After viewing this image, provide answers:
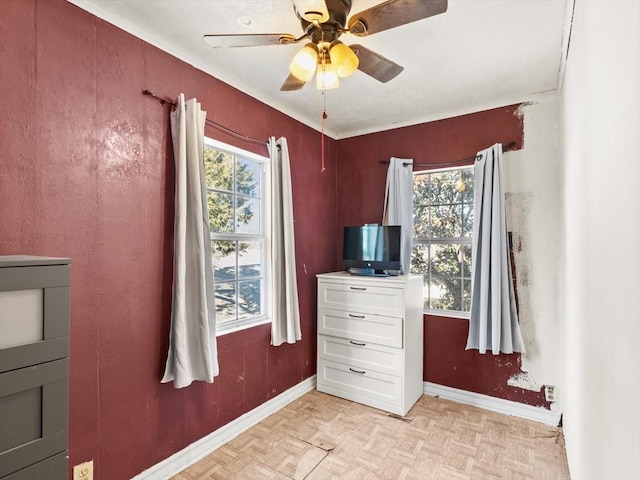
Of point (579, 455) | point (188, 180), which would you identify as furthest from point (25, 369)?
point (579, 455)

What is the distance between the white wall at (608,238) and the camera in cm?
71

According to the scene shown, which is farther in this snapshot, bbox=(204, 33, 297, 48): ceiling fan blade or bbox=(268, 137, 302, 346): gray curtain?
bbox=(268, 137, 302, 346): gray curtain

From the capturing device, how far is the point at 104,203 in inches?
68.1

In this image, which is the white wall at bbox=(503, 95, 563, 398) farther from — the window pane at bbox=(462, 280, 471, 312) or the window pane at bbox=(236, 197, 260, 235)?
the window pane at bbox=(236, 197, 260, 235)

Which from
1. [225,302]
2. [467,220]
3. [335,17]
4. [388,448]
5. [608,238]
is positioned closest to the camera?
[608,238]

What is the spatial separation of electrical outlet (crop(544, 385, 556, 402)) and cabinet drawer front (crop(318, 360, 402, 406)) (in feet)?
3.71

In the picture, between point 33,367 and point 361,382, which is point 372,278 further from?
point 33,367

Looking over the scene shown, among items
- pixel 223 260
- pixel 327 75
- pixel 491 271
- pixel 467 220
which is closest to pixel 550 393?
pixel 491 271

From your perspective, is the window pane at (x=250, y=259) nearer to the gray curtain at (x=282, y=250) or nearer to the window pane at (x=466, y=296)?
the gray curtain at (x=282, y=250)

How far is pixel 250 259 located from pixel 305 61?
162 centimetres

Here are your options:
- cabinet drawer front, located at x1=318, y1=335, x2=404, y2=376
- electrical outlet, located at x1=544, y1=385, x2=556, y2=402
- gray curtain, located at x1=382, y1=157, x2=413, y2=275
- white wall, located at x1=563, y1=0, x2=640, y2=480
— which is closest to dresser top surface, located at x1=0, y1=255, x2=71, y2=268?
white wall, located at x1=563, y1=0, x2=640, y2=480

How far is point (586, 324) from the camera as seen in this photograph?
135 centimetres

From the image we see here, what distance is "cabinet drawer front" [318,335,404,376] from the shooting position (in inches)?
107

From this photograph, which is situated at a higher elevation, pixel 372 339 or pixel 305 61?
pixel 305 61
